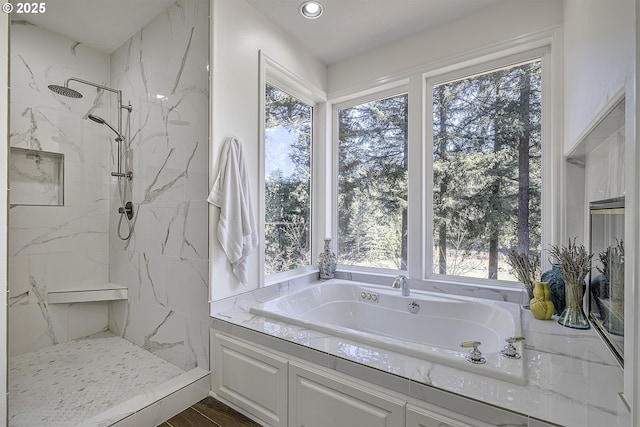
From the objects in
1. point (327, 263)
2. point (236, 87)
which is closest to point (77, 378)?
point (327, 263)

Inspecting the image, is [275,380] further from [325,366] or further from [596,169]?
[596,169]

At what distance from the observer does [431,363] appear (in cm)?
124

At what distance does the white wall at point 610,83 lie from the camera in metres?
0.79

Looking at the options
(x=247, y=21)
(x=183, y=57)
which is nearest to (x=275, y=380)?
(x=183, y=57)

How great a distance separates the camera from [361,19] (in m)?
2.26

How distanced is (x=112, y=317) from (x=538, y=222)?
3.69 m

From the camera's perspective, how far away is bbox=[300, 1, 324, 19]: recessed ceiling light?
2.11 m

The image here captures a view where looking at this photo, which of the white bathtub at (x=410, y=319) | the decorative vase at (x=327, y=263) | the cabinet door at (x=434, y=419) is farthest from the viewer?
the decorative vase at (x=327, y=263)

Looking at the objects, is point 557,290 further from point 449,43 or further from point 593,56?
point 449,43

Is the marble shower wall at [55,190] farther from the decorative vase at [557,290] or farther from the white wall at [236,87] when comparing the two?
the decorative vase at [557,290]

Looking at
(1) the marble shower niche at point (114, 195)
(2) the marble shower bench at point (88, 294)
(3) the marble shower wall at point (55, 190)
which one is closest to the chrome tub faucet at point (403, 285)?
(1) the marble shower niche at point (114, 195)

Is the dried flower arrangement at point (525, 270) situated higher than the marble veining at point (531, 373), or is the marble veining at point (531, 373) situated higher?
the dried flower arrangement at point (525, 270)

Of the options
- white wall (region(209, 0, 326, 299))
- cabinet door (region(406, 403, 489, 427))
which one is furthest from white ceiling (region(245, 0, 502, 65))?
cabinet door (region(406, 403, 489, 427))

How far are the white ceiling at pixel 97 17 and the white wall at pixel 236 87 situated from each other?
556 millimetres
